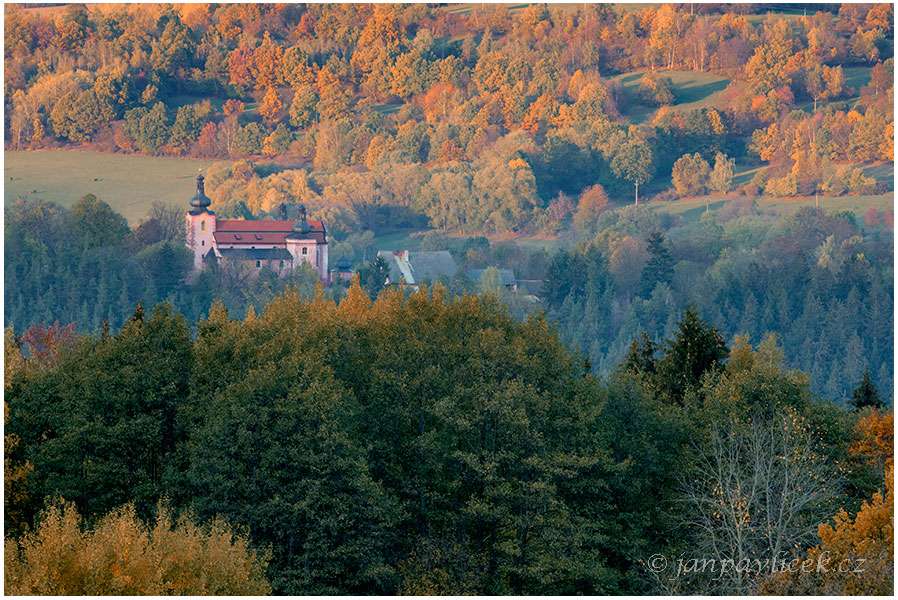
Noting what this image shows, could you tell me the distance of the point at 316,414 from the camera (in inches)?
1639

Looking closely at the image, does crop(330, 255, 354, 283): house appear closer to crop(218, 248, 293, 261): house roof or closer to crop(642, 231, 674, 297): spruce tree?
crop(218, 248, 293, 261): house roof

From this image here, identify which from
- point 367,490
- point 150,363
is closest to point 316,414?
point 367,490

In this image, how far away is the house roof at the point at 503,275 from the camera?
566ft

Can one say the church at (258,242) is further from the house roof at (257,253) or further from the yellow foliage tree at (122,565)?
the yellow foliage tree at (122,565)

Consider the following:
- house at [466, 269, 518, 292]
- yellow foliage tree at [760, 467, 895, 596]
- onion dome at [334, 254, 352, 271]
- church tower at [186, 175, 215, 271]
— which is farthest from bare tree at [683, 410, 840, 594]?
church tower at [186, 175, 215, 271]

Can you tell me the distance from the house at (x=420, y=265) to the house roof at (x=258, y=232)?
930 centimetres

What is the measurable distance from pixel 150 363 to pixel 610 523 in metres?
14.8

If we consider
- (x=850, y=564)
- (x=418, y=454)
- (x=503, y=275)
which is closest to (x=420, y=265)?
(x=503, y=275)

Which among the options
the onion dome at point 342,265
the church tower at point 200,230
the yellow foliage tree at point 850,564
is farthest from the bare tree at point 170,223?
the yellow foliage tree at point 850,564

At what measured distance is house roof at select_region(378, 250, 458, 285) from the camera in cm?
18344

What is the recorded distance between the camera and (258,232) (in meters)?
180

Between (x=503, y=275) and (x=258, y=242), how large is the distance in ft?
100

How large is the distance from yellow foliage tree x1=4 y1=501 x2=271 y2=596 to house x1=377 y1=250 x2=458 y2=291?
148 m

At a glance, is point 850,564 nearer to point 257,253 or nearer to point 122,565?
point 122,565
